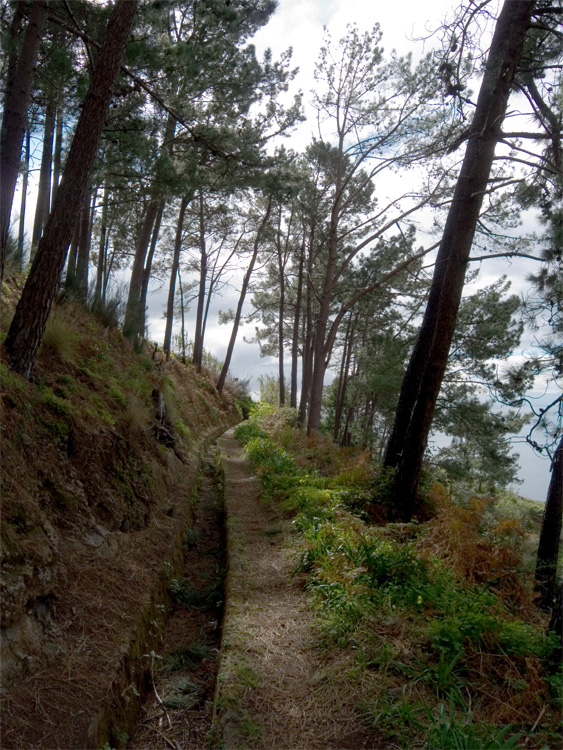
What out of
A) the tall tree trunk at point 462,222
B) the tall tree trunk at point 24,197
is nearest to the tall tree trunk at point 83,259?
the tall tree trunk at point 24,197

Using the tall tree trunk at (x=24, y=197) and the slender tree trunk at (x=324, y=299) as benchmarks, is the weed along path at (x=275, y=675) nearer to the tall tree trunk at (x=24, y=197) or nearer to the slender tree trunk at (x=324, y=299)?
the tall tree trunk at (x=24, y=197)

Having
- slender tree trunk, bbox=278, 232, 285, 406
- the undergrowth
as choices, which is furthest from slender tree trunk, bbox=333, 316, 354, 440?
the undergrowth

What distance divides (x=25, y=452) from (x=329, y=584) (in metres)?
2.83

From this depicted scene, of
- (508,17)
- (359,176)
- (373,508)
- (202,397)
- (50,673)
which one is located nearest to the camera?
(50,673)

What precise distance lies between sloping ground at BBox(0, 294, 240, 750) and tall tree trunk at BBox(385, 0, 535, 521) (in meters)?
3.17

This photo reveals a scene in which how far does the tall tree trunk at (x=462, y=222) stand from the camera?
6086mm

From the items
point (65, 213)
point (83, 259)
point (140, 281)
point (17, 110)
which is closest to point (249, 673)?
point (65, 213)

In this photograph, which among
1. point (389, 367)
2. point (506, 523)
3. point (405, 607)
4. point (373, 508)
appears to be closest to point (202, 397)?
point (389, 367)

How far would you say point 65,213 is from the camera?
525 centimetres

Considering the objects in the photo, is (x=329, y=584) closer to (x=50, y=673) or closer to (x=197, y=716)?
(x=197, y=716)

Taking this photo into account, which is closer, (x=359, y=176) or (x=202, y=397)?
(x=359, y=176)

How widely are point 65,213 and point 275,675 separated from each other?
473 centimetres

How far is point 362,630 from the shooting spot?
3.65 metres

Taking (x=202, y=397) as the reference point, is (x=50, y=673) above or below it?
below
